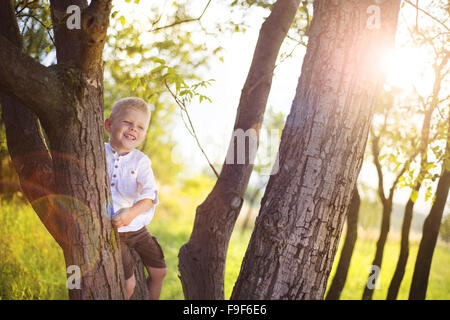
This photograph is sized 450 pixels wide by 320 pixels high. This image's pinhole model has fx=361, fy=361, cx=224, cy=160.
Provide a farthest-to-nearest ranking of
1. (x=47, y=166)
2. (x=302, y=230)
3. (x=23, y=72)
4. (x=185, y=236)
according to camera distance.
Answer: (x=185, y=236), (x=47, y=166), (x=302, y=230), (x=23, y=72)

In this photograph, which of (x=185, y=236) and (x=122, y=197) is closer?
(x=122, y=197)

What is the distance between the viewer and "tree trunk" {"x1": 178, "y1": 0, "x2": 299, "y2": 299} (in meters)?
3.31

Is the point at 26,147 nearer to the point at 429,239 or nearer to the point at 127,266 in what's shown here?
the point at 127,266

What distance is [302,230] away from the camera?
2.04 metres

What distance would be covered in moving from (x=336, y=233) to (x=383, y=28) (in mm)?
1236

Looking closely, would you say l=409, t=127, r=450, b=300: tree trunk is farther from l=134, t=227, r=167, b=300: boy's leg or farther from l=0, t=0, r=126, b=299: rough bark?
l=0, t=0, r=126, b=299: rough bark

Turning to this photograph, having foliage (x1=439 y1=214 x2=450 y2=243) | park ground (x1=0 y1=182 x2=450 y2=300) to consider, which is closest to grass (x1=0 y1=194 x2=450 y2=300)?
park ground (x1=0 y1=182 x2=450 y2=300)

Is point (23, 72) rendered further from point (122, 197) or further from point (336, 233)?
point (336, 233)

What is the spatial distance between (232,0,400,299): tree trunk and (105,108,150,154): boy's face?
1.24m

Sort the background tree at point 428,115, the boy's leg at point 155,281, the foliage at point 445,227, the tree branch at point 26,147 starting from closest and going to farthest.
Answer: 1. the tree branch at point 26,147
2. the boy's leg at point 155,281
3. the background tree at point 428,115
4. the foliage at point 445,227

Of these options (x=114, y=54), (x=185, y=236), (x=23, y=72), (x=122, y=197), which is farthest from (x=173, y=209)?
(x=23, y=72)

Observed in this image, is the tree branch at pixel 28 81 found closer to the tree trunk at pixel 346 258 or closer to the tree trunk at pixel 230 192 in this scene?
the tree trunk at pixel 230 192

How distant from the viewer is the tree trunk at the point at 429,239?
4707mm

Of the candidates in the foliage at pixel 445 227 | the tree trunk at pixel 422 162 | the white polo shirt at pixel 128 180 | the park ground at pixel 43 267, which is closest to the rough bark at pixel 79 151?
the white polo shirt at pixel 128 180
